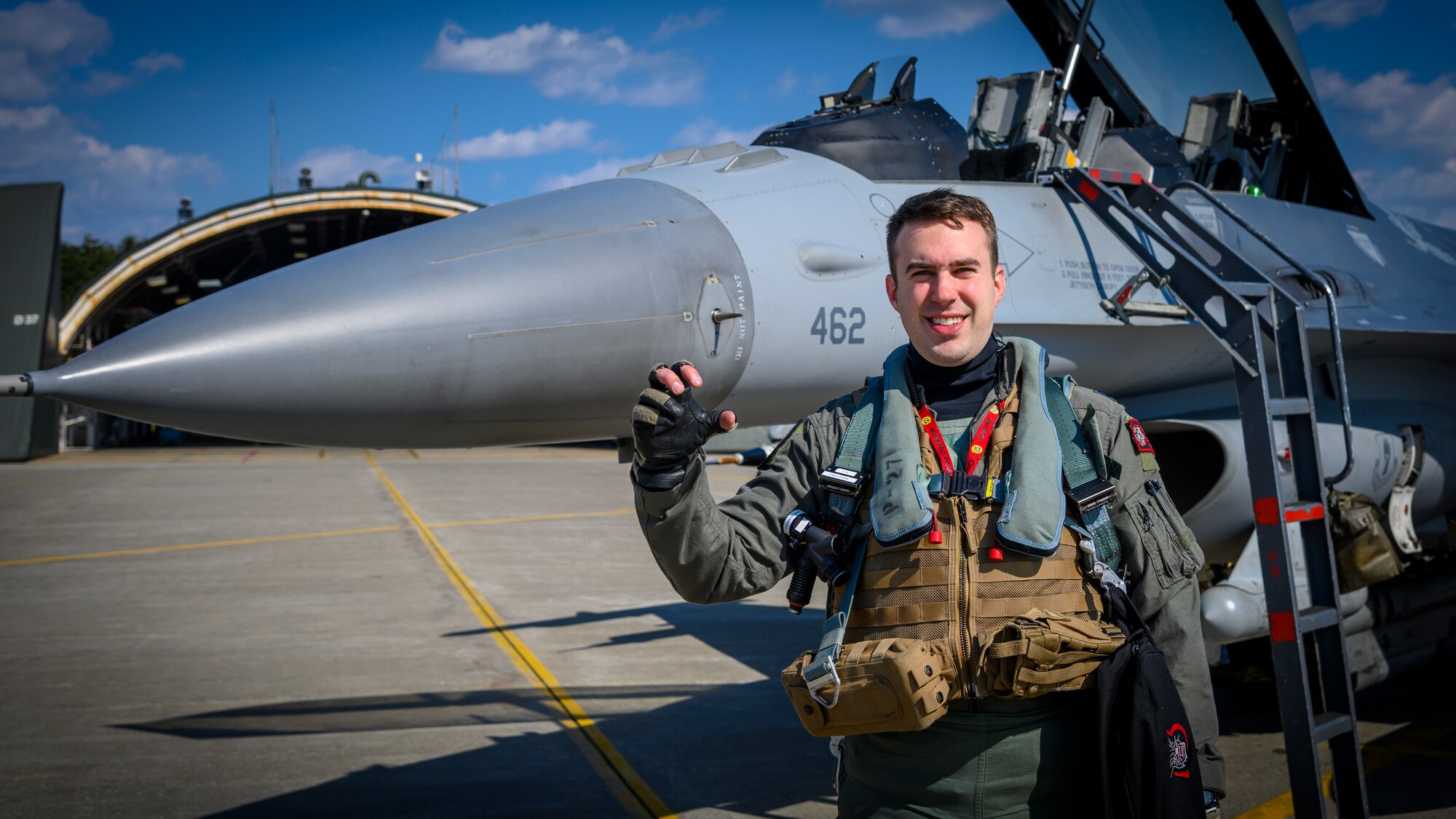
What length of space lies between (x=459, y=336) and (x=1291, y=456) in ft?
9.93

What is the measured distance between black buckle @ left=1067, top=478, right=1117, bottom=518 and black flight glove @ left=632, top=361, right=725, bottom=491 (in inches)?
29.2

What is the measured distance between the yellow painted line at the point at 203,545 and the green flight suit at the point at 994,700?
1045cm

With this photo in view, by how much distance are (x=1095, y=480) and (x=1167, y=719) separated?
1.51 ft

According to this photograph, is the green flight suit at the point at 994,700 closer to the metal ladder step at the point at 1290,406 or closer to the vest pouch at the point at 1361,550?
the metal ladder step at the point at 1290,406

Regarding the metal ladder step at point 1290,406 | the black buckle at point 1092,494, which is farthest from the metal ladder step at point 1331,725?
the black buckle at point 1092,494

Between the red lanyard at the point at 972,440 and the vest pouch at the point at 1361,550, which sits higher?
the red lanyard at the point at 972,440

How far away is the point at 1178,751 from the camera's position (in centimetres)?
199

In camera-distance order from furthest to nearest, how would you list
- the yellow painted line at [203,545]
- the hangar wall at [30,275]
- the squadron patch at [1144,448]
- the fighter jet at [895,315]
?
the yellow painted line at [203,545]
the hangar wall at [30,275]
the fighter jet at [895,315]
the squadron patch at [1144,448]

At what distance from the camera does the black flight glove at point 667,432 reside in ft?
6.12

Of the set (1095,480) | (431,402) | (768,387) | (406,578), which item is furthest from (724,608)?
(1095,480)

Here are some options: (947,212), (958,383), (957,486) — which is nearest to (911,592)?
(957,486)

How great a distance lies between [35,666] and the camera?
650 centimetres

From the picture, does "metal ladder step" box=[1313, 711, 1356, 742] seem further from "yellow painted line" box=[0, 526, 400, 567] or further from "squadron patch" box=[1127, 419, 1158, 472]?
"yellow painted line" box=[0, 526, 400, 567]

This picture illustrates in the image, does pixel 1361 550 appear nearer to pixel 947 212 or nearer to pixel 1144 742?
pixel 1144 742
